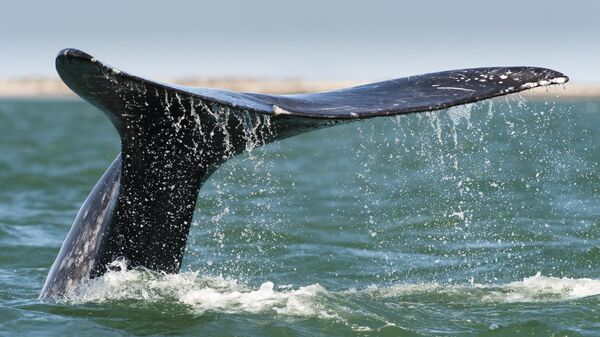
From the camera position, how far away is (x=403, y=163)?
67.9 feet

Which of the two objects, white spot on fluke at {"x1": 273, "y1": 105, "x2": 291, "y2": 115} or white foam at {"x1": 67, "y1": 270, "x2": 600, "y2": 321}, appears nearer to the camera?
white spot on fluke at {"x1": 273, "y1": 105, "x2": 291, "y2": 115}

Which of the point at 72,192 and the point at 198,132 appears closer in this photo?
the point at 198,132

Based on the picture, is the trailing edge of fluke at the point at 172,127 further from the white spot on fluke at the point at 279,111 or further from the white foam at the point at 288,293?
the white foam at the point at 288,293

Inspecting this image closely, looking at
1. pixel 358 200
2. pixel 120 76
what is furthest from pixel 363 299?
pixel 358 200

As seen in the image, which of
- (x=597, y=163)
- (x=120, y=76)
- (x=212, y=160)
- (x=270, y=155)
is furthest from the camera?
(x=270, y=155)

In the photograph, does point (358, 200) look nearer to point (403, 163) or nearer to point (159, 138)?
point (403, 163)

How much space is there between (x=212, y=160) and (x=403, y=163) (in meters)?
14.7

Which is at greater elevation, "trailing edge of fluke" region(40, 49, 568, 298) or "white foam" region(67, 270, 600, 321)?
"trailing edge of fluke" region(40, 49, 568, 298)

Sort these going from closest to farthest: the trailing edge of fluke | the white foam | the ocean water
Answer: the trailing edge of fluke < the white foam < the ocean water

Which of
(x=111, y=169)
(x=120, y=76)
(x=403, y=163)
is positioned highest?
(x=120, y=76)

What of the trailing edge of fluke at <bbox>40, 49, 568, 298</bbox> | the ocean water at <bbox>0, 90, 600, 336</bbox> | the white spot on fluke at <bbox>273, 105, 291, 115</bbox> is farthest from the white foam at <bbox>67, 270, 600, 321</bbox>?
the white spot on fluke at <bbox>273, 105, 291, 115</bbox>

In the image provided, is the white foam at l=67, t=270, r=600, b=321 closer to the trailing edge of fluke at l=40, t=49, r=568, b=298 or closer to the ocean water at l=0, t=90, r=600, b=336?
the ocean water at l=0, t=90, r=600, b=336

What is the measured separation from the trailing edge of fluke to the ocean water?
0.21 meters

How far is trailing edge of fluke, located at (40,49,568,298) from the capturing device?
5.50 meters
